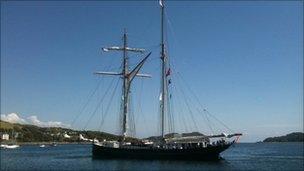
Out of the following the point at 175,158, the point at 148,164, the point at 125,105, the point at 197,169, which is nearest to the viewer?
the point at 197,169

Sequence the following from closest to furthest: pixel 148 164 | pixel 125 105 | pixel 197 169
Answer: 1. pixel 197 169
2. pixel 148 164
3. pixel 125 105

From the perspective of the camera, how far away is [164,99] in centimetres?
8538

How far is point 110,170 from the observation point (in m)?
69.7

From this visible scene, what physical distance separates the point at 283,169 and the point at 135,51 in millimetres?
41911

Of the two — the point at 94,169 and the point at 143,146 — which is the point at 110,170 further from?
the point at 143,146

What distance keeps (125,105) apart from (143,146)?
10.6 metres

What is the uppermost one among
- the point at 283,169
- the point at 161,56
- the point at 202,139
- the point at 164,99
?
the point at 161,56

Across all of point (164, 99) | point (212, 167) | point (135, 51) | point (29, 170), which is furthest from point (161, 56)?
point (29, 170)

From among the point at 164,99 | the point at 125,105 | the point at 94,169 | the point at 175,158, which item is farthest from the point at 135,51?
the point at 94,169

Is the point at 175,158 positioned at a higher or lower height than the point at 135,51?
lower

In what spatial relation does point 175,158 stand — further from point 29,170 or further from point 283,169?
point 29,170

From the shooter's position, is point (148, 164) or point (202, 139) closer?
point (148, 164)

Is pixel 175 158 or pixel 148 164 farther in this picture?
pixel 175 158

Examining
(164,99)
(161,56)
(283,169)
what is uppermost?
(161,56)
